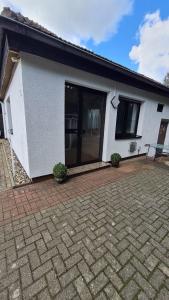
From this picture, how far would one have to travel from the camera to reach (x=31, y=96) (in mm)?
2758

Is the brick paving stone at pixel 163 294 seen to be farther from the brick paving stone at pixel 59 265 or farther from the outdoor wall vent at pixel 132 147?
the outdoor wall vent at pixel 132 147

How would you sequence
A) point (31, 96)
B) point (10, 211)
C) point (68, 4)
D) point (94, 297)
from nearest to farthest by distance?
point (94, 297) < point (10, 211) < point (31, 96) < point (68, 4)

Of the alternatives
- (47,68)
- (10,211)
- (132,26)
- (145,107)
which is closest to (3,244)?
(10,211)

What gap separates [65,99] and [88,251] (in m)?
3.18

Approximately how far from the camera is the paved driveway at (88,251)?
4.07 ft

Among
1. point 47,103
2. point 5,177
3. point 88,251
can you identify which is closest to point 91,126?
point 47,103

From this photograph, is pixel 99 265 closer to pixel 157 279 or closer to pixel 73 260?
pixel 73 260

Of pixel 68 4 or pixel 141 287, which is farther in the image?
pixel 68 4

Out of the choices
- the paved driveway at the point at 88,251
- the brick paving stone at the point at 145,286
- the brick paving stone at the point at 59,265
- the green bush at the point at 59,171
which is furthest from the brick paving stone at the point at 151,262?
the green bush at the point at 59,171

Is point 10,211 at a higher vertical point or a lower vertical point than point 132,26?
lower

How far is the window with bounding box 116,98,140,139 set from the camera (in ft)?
15.6

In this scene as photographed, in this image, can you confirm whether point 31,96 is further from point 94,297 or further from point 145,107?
point 145,107

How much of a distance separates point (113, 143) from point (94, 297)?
389cm

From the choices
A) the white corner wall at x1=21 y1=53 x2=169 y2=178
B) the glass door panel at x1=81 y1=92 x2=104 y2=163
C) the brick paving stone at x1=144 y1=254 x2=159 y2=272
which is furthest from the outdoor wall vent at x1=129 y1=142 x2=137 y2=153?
the brick paving stone at x1=144 y1=254 x2=159 y2=272
